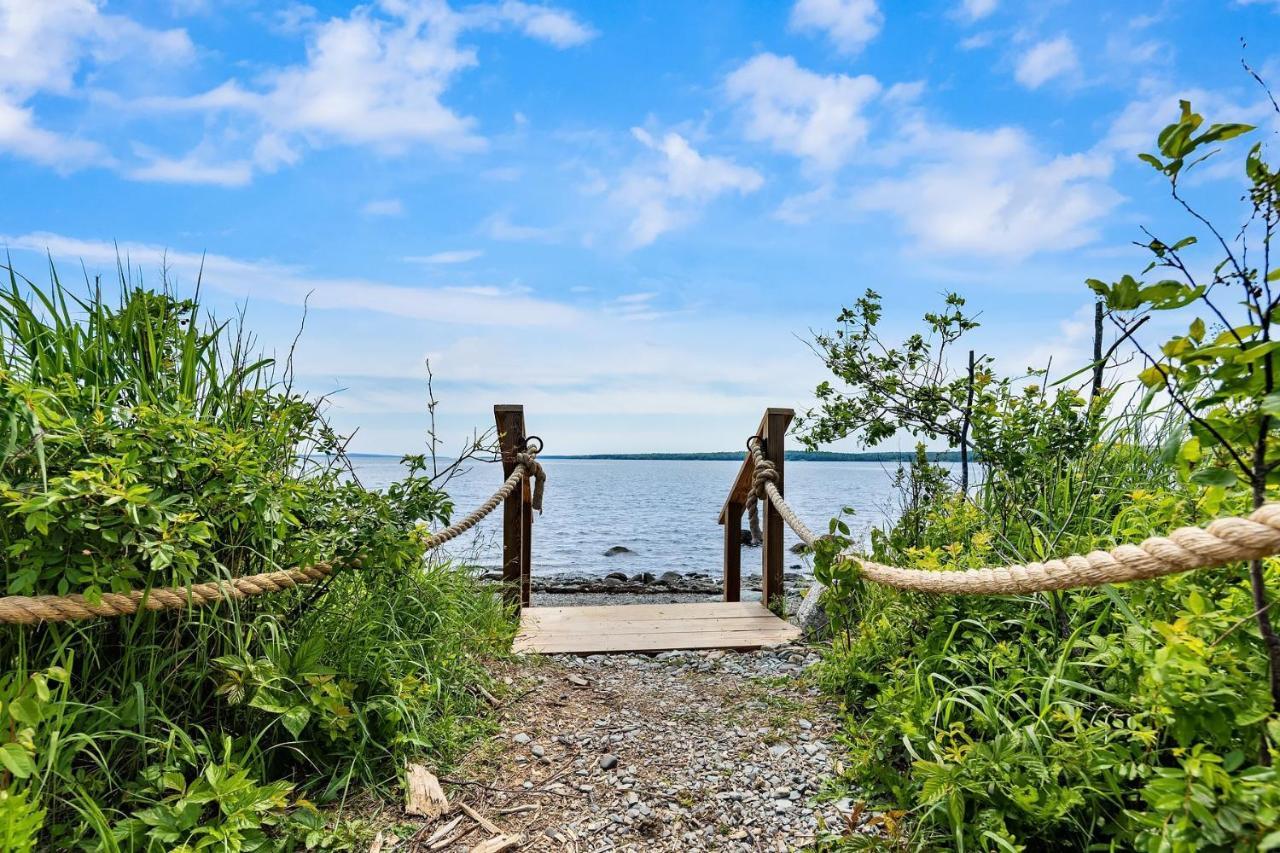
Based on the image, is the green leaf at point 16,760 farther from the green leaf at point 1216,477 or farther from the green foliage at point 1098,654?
the green leaf at point 1216,477

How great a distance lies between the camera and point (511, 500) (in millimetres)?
5488

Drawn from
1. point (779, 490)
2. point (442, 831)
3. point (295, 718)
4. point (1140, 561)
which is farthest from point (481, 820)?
point (779, 490)

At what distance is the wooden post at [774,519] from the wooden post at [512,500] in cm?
194

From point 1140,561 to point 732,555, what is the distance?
514cm

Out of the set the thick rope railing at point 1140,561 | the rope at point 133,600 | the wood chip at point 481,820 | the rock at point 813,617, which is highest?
the thick rope railing at point 1140,561

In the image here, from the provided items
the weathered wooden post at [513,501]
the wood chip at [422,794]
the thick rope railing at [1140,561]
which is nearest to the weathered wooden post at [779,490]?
the weathered wooden post at [513,501]

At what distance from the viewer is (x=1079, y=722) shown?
2.20 m

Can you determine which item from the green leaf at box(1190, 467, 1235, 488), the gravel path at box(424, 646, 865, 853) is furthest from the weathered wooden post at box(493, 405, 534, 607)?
the green leaf at box(1190, 467, 1235, 488)

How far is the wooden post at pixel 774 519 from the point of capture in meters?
5.68

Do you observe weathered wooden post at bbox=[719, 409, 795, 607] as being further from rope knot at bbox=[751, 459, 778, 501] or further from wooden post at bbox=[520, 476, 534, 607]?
wooden post at bbox=[520, 476, 534, 607]

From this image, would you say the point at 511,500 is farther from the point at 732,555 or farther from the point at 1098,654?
the point at 1098,654

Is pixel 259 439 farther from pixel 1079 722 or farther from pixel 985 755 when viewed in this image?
→ pixel 1079 722

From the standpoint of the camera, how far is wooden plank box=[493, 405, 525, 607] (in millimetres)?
5527

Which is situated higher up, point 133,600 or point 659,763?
point 133,600
